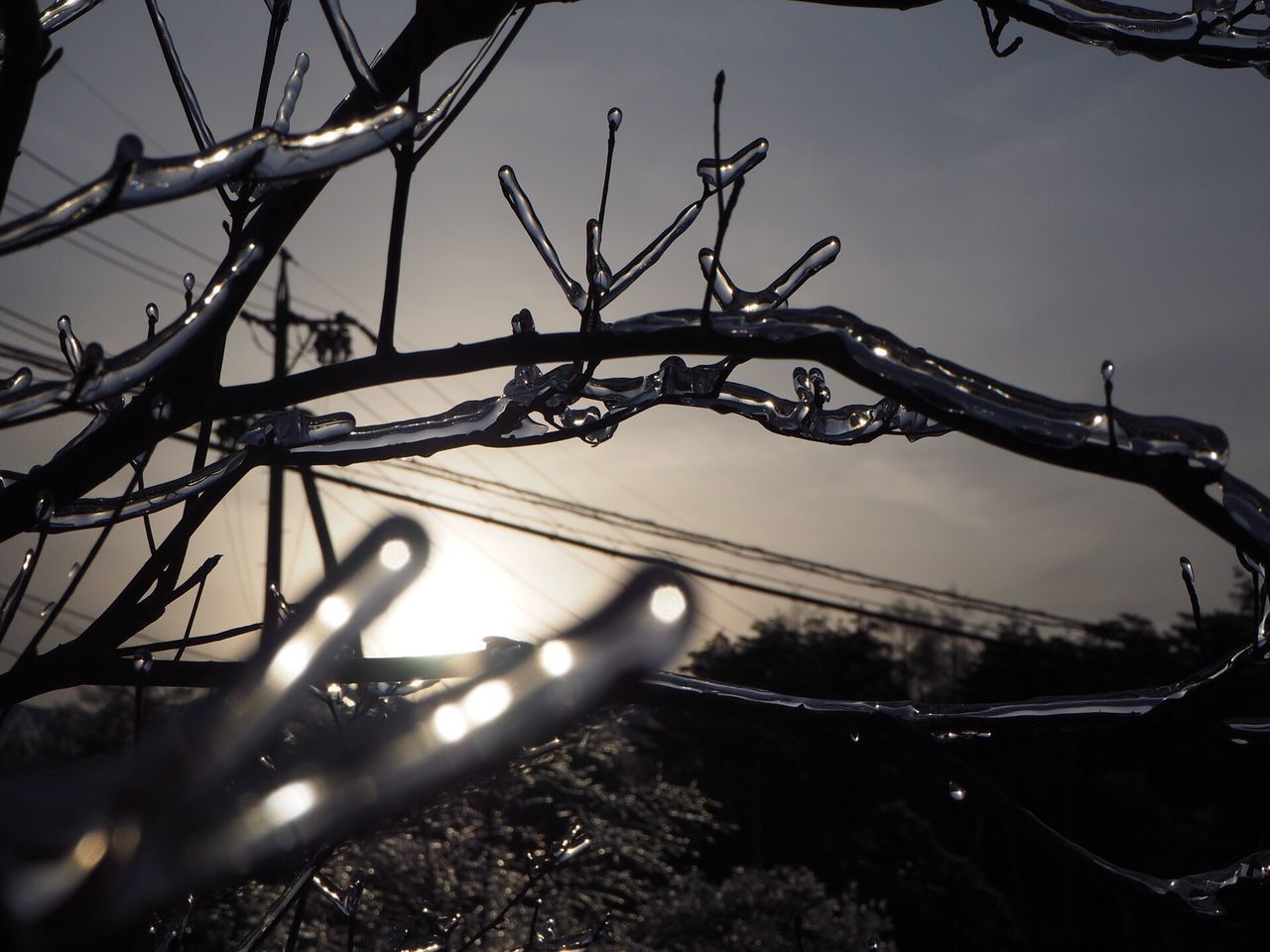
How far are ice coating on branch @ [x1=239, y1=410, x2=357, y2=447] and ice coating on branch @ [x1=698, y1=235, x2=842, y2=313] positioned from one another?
64cm

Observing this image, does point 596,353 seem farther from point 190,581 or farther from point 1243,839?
point 1243,839

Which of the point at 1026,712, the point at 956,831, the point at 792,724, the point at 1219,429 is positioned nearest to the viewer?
the point at 1219,429

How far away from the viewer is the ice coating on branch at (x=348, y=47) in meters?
1.49

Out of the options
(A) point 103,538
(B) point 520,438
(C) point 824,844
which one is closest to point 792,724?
(B) point 520,438

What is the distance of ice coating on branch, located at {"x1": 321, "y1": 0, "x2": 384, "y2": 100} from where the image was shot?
1.49 meters

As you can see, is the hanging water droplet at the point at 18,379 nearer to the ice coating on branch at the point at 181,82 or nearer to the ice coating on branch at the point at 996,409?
the ice coating on branch at the point at 181,82

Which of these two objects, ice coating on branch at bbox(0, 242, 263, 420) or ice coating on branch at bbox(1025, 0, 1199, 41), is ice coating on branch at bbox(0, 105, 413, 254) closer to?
ice coating on branch at bbox(0, 242, 263, 420)

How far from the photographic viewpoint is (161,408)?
1.44 meters

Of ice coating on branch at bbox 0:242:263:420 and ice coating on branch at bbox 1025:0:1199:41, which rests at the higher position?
ice coating on branch at bbox 1025:0:1199:41

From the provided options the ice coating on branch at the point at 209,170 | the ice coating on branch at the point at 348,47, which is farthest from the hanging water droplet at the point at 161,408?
the ice coating on branch at the point at 348,47

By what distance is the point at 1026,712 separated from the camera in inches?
64.6

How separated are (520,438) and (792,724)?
0.70 meters

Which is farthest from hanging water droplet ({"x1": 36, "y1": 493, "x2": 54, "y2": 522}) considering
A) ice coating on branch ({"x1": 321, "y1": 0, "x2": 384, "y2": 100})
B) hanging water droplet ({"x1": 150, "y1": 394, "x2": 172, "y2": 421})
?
ice coating on branch ({"x1": 321, "y1": 0, "x2": 384, "y2": 100})

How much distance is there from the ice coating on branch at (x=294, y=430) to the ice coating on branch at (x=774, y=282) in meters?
0.64
